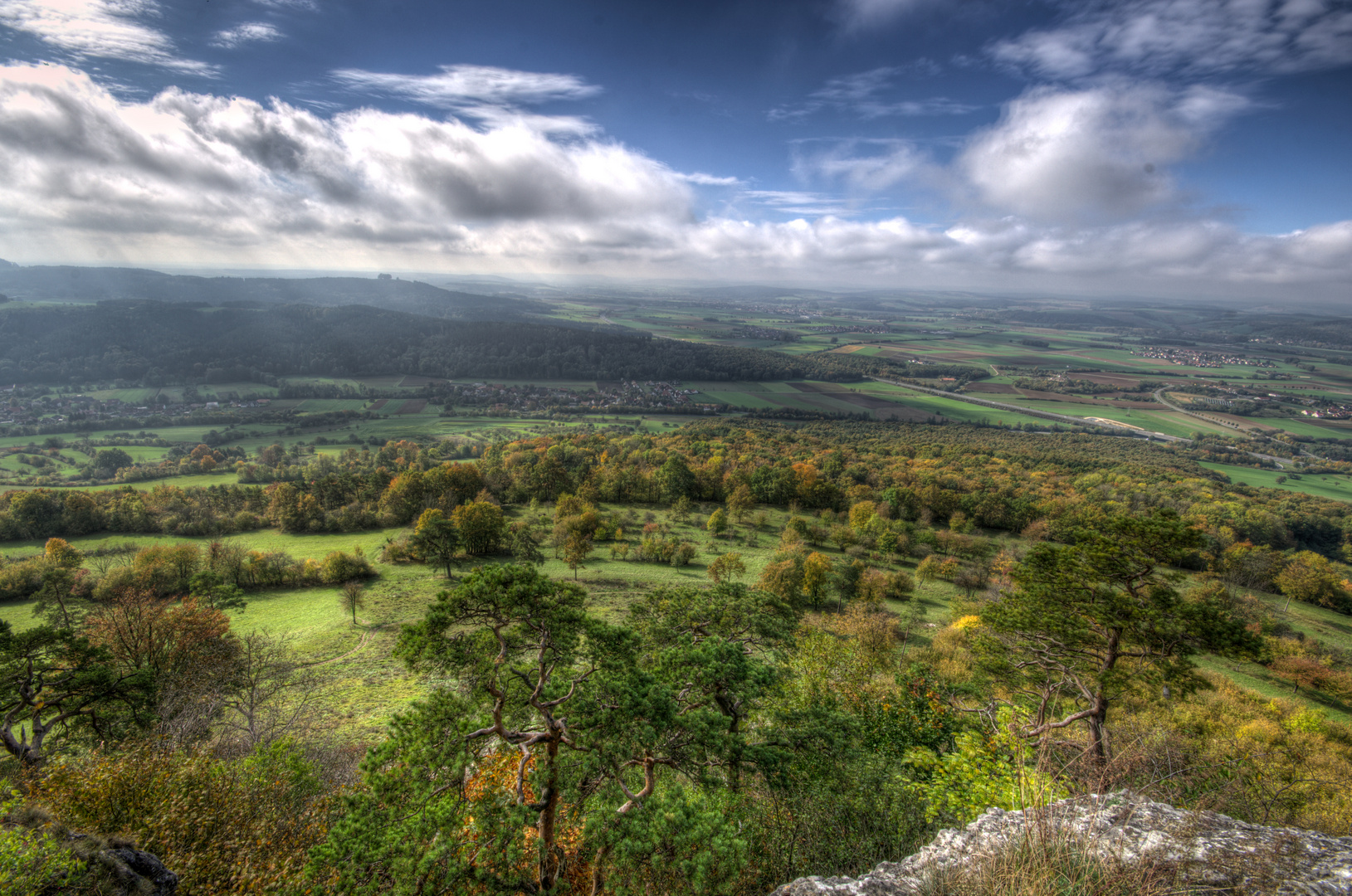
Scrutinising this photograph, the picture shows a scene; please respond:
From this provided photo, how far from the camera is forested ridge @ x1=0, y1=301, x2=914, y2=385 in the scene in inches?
5822

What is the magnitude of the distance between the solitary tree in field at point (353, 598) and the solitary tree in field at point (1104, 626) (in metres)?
36.5

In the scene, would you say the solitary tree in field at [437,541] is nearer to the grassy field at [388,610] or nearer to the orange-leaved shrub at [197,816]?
the grassy field at [388,610]

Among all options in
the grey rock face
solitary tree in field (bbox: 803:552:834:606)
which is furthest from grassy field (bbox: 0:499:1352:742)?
the grey rock face

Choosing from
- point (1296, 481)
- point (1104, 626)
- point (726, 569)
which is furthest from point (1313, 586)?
point (1296, 481)

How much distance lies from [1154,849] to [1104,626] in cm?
903

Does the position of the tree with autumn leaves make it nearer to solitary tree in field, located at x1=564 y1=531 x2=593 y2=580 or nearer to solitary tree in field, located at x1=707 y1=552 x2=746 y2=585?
solitary tree in field, located at x1=707 y1=552 x2=746 y2=585

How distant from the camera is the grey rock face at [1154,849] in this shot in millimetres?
5684

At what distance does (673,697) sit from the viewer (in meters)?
10.2

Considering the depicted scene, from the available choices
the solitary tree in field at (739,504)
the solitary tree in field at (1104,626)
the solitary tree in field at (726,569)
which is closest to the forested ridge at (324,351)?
the solitary tree in field at (739,504)

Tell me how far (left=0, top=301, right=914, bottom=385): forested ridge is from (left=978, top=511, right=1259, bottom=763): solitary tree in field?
5750 inches

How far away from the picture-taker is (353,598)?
A: 3216 cm

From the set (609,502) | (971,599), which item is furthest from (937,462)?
(609,502)

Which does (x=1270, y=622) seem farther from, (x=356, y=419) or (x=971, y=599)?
(x=356, y=419)

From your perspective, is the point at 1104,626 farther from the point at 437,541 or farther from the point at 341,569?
the point at 341,569
